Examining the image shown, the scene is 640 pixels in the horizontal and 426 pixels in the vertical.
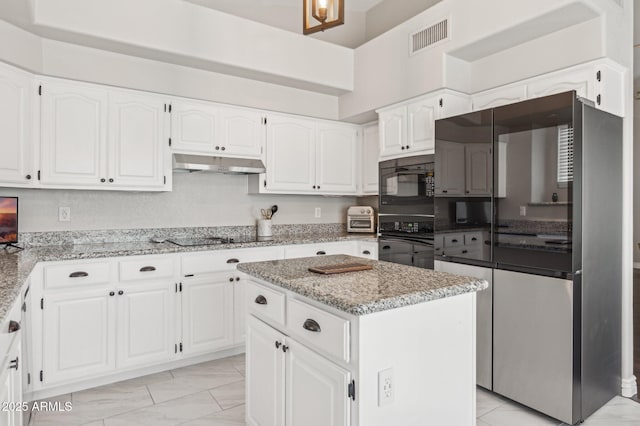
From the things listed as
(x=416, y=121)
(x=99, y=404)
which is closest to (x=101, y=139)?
(x=99, y=404)

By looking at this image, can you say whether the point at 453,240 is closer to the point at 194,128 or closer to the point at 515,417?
the point at 515,417

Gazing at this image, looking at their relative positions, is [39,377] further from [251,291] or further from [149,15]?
[149,15]

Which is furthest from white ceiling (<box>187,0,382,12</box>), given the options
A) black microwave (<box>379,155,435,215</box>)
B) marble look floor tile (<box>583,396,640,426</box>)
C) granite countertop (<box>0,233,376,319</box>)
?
marble look floor tile (<box>583,396,640,426</box>)

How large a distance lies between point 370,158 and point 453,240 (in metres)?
1.80

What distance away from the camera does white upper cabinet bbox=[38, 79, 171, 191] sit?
2.98 metres

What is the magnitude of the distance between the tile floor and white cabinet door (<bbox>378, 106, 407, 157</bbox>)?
210cm

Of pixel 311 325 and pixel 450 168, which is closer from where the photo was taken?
pixel 311 325

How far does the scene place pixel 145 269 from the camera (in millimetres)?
2980

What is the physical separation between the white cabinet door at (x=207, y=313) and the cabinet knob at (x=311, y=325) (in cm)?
181

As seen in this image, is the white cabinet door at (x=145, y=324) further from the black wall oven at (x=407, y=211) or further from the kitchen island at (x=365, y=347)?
the black wall oven at (x=407, y=211)

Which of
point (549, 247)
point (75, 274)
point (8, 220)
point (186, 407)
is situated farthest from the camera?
point (8, 220)

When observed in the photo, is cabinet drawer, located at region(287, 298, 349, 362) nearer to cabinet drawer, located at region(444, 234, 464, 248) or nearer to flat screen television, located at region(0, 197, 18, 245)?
cabinet drawer, located at region(444, 234, 464, 248)

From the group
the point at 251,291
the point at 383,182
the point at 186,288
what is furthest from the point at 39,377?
the point at 383,182

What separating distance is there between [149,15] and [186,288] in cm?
212
